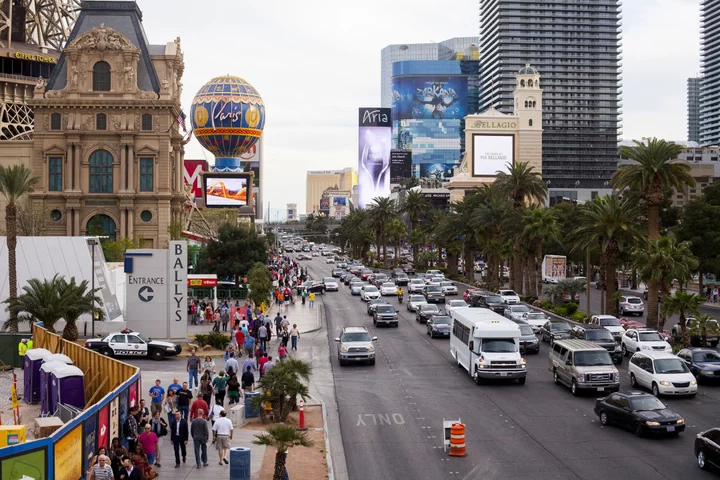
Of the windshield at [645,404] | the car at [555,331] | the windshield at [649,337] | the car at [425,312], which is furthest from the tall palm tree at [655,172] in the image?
the windshield at [645,404]

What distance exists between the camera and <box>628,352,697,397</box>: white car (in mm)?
28516

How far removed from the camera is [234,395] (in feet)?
87.8

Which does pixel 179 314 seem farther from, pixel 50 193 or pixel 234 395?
pixel 50 193

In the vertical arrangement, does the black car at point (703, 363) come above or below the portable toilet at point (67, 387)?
below

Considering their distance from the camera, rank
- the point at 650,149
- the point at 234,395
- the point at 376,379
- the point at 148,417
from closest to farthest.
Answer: the point at 148,417
the point at 234,395
the point at 376,379
the point at 650,149

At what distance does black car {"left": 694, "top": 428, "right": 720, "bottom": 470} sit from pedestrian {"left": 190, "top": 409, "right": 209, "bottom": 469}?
455 inches

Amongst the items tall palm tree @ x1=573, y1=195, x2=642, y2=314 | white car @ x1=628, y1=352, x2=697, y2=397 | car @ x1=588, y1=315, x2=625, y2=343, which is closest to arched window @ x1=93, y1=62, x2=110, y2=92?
tall palm tree @ x1=573, y1=195, x2=642, y2=314

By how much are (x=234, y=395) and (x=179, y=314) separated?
16.7m

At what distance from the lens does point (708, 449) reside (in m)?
19.5

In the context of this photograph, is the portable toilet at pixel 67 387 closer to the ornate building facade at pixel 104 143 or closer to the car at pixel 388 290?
the car at pixel 388 290

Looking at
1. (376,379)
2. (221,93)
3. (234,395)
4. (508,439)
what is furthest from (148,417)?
(221,93)

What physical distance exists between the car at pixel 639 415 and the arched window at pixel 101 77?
6317 cm

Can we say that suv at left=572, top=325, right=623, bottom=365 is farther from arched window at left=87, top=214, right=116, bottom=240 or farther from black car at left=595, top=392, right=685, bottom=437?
arched window at left=87, top=214, right=116, bottom=240

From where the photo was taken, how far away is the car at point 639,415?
22.9 m
